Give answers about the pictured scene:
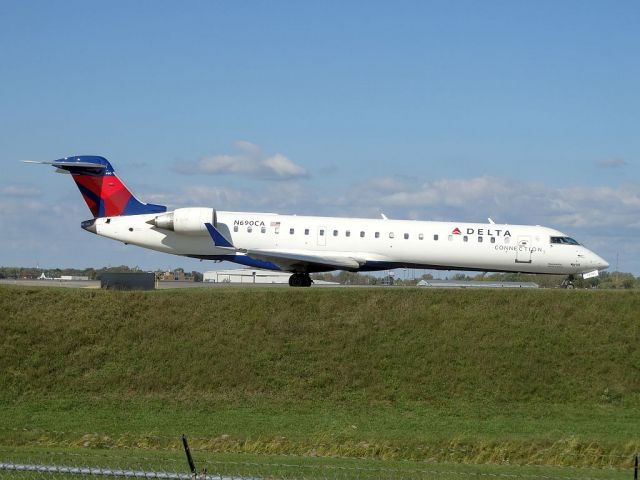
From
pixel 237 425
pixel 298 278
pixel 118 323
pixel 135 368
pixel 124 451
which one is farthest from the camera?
pixel 298 278

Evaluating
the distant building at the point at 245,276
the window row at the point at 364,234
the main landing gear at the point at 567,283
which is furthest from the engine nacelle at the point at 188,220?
the distant building at the point at 245,276

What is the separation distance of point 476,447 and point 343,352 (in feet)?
23.1

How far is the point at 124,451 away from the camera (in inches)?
643

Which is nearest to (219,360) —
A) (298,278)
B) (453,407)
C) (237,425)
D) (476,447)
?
(237,425)

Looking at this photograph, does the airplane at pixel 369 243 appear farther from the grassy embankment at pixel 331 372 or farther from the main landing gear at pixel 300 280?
the grassy embankment at pixel 331 372

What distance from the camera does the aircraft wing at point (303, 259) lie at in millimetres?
33656

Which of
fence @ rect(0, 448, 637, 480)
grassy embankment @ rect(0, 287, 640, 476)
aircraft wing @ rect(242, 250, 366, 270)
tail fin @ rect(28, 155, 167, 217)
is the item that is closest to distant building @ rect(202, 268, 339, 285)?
tail fin @ rect(28, 155, 167, 217)

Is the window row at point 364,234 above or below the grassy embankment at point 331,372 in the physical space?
above

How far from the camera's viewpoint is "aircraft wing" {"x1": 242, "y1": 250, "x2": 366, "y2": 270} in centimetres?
3366

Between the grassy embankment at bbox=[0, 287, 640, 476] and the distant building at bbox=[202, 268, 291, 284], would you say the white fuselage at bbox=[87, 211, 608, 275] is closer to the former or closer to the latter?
the grassy embankment at bbox=[0, 287, 640, 476]

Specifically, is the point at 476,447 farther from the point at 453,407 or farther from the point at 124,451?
the point at 124,451

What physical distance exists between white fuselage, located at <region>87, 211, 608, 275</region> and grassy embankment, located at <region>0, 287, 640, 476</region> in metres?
7.86

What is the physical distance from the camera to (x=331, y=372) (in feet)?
74.8

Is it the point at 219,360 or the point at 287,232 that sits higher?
the point at 287,232
